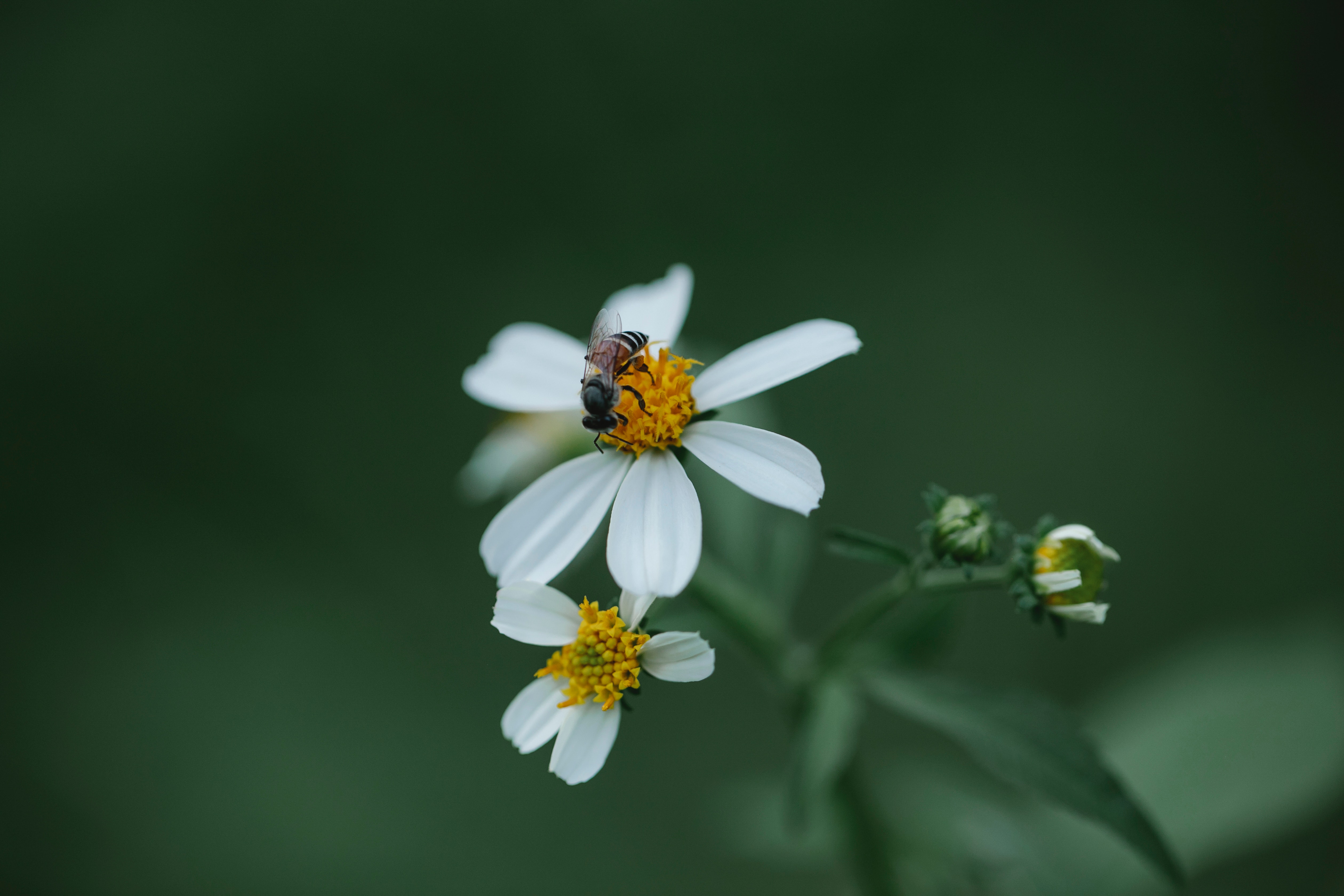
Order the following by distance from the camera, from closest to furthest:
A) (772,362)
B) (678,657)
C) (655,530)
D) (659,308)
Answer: (678,657), (655,530), (772,362), (659,308)

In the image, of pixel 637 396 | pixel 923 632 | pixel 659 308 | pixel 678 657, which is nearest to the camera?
pixel 678 657

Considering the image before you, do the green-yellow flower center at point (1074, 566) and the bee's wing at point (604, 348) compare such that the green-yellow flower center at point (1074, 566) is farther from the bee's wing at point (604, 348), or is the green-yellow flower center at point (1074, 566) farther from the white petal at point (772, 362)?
the bee's wing at point (604, 348)

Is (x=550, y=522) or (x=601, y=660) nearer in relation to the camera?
(x=601, y=660)

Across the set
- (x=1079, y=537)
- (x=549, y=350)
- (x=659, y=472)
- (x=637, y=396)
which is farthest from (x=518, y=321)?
(x=1079, y=537)

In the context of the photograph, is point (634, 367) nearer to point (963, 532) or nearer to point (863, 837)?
point (963, 532)

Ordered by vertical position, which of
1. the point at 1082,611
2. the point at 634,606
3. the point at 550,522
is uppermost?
the point at 550,522

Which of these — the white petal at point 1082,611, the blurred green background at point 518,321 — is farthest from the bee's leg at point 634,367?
the blurred green background at point 518,321
